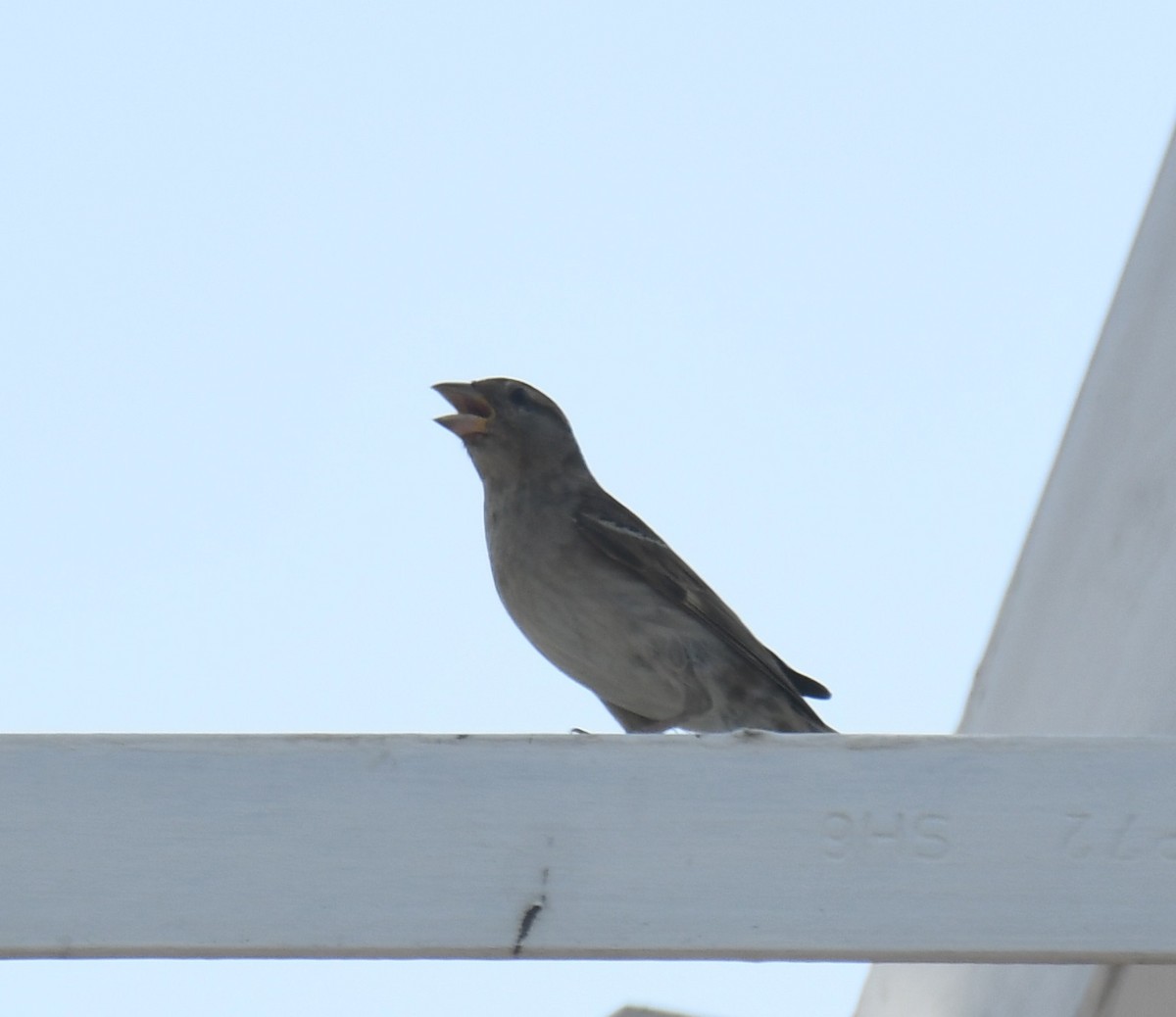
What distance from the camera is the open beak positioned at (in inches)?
228

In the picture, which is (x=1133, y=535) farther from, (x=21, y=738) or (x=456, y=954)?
(x=21, y=738)

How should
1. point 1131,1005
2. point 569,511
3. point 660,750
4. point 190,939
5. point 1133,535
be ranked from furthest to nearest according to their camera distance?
point 569,511 < point 1133,535 < point 1131,1005 < point 660,750 < point 190,939

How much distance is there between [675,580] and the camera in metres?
5.63

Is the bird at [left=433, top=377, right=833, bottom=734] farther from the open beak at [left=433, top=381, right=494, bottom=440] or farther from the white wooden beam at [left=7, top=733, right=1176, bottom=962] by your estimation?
the white wooden beam at [left=7, top=733, right=1176, bottom=962]

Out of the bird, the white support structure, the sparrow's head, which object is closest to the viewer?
the white support structure

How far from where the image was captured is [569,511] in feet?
18.8

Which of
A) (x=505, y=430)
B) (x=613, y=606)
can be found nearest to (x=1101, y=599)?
(x=613, y=606)

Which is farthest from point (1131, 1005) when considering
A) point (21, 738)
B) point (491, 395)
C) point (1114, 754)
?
point (491, 395)

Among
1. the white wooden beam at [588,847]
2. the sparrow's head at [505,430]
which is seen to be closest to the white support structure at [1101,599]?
the white wooden beam at [588,847]

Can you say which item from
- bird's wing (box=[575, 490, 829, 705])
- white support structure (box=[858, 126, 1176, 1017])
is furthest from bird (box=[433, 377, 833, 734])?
white support structure (box=[858, 126, 1176, 1017])

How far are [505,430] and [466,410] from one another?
14 cm

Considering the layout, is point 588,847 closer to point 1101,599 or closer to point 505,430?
point 1101,599

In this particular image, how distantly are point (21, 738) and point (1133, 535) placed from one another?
2.31 m

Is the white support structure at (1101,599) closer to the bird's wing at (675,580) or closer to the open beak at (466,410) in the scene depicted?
the bird's wing at (675,580)
